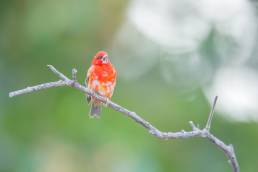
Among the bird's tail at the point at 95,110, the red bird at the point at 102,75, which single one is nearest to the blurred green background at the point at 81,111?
the bird's tail at the point at 95,110

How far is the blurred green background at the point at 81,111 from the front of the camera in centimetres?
862

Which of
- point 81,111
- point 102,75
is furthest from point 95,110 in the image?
point 81,111

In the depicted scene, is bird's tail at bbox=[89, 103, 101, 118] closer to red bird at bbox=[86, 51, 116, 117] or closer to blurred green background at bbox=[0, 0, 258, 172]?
red bird at bbox=[86, 51, 116, 117]

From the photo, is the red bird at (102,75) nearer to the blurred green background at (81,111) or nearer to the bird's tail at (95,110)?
the bird's tail at (95,110)

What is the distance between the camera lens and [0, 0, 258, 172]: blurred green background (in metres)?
8.62

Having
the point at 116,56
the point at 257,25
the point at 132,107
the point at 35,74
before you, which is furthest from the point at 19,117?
the point at 257,25

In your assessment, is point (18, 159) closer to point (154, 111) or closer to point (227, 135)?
point (154, 111)

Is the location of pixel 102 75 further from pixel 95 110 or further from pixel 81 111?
pixel 81 111

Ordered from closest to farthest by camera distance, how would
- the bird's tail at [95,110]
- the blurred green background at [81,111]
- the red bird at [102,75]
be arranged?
the red bird at [102,75] < the bird's tail at [95,110] < the blurred green background at [81,111]

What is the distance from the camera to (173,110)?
9312 mm

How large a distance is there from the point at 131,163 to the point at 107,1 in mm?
2216

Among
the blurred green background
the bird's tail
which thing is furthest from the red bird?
the blurred green background

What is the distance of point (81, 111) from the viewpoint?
899 cm

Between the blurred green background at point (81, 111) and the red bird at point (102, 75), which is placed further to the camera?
the blurred green background at point (81, 111)
